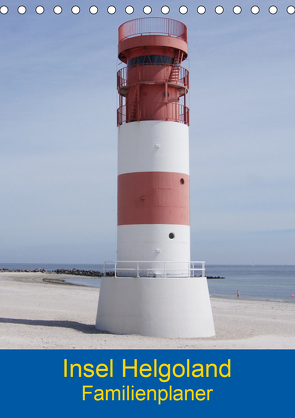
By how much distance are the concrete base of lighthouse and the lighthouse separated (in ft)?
0.10

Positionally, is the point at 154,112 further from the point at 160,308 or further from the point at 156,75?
the point at 160,308

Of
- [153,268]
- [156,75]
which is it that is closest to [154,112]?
[156,75]

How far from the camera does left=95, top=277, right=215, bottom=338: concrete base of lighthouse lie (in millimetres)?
14055

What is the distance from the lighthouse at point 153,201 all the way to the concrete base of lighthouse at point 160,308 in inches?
1.2

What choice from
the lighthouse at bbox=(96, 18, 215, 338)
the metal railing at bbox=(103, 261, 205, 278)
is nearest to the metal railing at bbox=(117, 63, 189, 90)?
the lighthouse at bbox=(96, 18, 215, 338)

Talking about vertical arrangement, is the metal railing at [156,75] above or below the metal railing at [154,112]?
above

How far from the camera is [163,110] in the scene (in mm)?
15445

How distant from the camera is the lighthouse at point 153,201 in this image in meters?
14.2

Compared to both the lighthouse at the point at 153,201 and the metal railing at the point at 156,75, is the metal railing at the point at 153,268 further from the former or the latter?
the metal railing at the point at 156,75

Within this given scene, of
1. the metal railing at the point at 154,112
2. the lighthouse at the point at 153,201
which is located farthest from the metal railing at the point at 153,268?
the metal railing at the point at 154,112

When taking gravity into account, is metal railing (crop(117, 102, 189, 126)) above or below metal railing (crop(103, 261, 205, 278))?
above

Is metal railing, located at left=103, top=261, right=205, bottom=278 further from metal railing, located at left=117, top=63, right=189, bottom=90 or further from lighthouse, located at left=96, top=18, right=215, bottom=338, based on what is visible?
metal railing, located at left=117, top=63, right=189, bottom=90

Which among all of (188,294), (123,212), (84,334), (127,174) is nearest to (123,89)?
(127,174)

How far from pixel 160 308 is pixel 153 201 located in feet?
11.2
